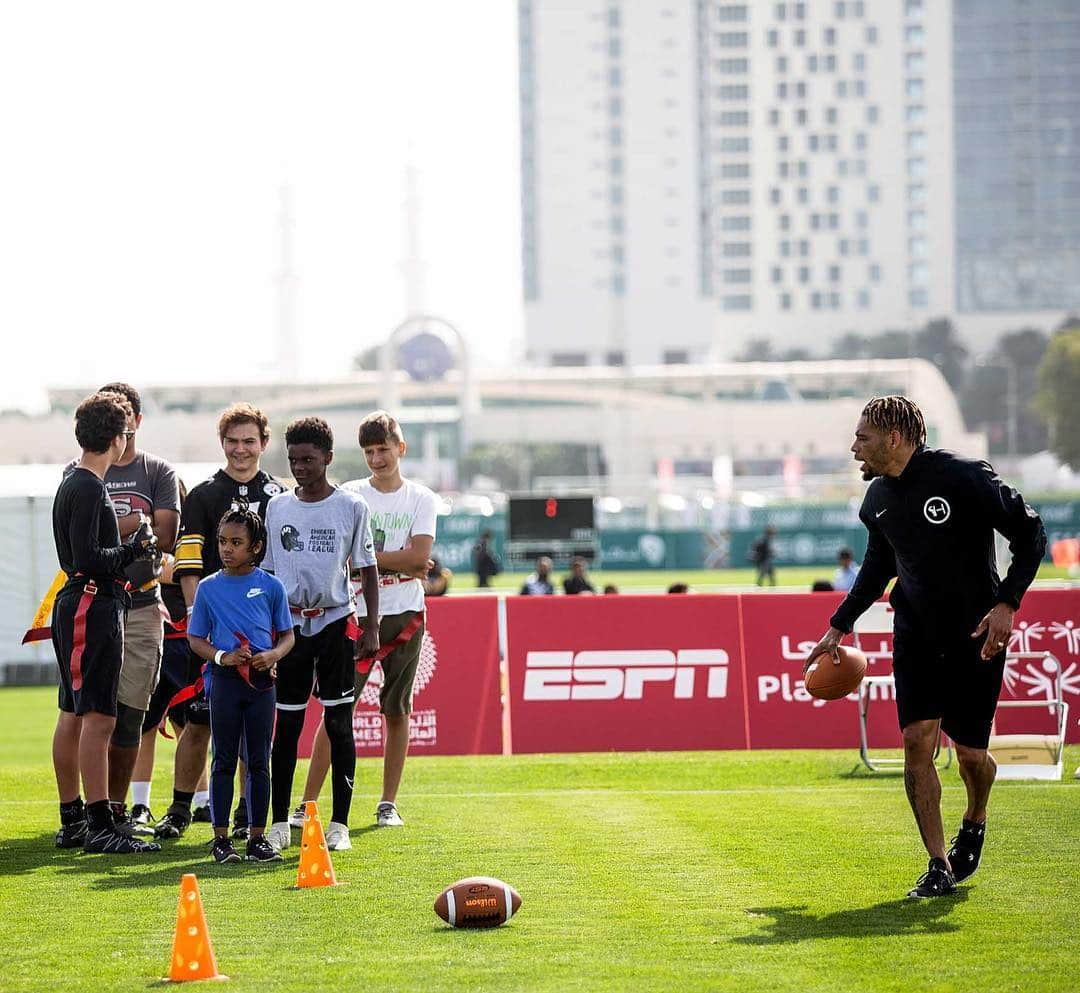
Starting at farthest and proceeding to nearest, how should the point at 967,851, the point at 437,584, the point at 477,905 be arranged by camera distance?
the point at 437,584
the point at 967,851
the point at 477,905

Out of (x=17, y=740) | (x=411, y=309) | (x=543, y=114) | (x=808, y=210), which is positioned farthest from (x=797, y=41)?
(x=17, y=740)

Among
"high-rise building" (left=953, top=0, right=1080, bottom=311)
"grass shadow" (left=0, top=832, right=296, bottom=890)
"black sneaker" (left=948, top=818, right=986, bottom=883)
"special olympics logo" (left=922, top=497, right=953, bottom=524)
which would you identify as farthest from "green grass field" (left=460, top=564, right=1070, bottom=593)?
"high-rise building" (left=953, top=0, right=1080, bottom=311)

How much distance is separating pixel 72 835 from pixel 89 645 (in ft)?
3.43

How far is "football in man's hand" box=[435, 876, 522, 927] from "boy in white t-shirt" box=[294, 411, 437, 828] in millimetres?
2488

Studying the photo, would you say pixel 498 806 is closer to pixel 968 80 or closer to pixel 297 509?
pixel 297 509

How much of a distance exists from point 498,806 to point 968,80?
156 m

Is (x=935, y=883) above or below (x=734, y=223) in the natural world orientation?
below

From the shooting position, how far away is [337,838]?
8.14 m

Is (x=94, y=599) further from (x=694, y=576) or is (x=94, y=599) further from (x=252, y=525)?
(x=694, y=576)

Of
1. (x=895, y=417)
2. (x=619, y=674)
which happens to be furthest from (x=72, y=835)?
(x=619, y=674)

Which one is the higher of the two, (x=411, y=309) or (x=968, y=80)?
(x=968, y=80)

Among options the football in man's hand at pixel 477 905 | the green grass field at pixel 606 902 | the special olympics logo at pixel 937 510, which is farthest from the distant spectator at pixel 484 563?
the football in man's hand at pixel 477 905

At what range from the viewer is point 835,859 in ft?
25.8

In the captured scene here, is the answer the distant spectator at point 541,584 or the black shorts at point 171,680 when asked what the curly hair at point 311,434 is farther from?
the distant spectator at point 541,584
